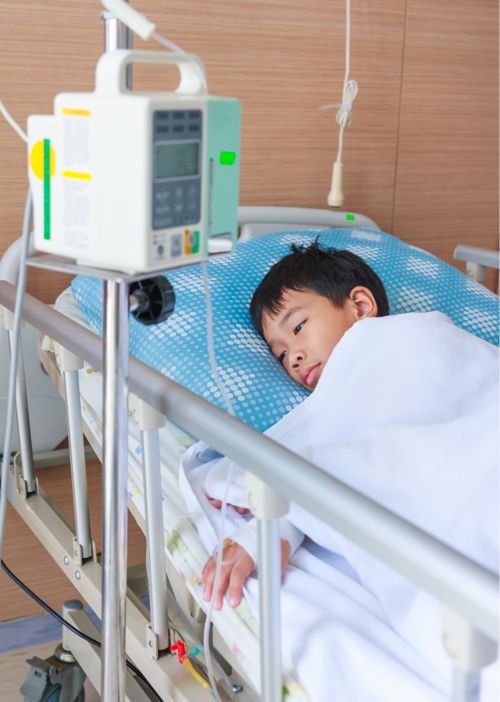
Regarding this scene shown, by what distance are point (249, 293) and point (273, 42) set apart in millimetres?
632

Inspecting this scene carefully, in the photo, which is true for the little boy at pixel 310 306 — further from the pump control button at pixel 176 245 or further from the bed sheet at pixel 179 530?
the pump control button at pixel 176 245

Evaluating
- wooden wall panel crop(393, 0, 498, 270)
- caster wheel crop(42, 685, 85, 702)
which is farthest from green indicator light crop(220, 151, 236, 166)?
wooden wall panel crop(393, 0, 498, 270)

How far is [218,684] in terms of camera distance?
106 centimetres

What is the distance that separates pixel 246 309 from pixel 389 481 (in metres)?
0.62

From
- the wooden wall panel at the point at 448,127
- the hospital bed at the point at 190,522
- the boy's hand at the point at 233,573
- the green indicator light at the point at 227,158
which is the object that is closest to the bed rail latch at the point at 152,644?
the hospital bed at the point at 190,522

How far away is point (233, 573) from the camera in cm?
97

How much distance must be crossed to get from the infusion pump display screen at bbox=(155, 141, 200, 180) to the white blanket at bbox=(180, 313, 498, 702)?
37 centimetres

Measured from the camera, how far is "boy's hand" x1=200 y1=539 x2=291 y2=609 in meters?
0.96

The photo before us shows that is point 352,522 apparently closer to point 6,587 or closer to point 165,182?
point 165,182

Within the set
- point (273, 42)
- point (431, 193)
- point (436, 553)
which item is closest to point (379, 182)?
point (431, 193)

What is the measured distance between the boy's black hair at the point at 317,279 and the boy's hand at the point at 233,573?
0.50m

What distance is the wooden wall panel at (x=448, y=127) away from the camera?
6.70ft

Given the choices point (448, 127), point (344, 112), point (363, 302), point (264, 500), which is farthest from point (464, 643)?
point (448, 127)

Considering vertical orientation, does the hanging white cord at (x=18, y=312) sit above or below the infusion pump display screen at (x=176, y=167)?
below
